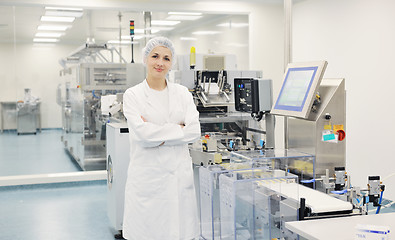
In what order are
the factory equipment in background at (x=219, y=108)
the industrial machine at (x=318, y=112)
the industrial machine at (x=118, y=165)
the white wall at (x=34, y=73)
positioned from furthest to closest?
the white wall at (x=34, y=73) → the factory equipment in background at (x=219, y=108) → the industrial machine at (x=118, y=165) → the industrial machine at (x=318, y=112)

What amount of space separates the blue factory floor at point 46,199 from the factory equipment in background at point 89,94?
0.76 ft

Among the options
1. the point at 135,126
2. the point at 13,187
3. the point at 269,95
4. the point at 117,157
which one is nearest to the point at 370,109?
the point at 269,95

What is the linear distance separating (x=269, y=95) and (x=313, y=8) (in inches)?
135

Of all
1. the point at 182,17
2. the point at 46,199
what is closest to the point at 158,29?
the point at 182,17

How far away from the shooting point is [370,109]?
5.15 metres

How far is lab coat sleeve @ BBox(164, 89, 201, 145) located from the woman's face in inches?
7.9

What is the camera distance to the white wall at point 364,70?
4.88 meters

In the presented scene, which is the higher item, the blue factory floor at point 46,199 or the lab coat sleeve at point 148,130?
the lab coat sleeve at point 148,130

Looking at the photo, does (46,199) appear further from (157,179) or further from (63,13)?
(157,179)

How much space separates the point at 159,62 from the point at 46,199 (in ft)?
11.0

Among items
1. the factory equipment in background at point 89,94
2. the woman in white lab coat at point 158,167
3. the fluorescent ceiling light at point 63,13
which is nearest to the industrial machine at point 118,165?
the woman in white lab coat at point 158,167

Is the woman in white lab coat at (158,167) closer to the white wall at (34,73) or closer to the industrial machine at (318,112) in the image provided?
the industrial machine at (318,112)

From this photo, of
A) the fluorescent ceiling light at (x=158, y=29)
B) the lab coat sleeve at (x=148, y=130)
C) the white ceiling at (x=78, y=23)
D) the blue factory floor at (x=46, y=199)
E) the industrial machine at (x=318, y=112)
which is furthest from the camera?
the fluorescent ceiling light at (x=158, y=29)

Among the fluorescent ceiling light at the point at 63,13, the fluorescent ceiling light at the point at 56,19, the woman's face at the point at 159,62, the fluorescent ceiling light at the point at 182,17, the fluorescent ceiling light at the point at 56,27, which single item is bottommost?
the woman's face at the point at 159,62
